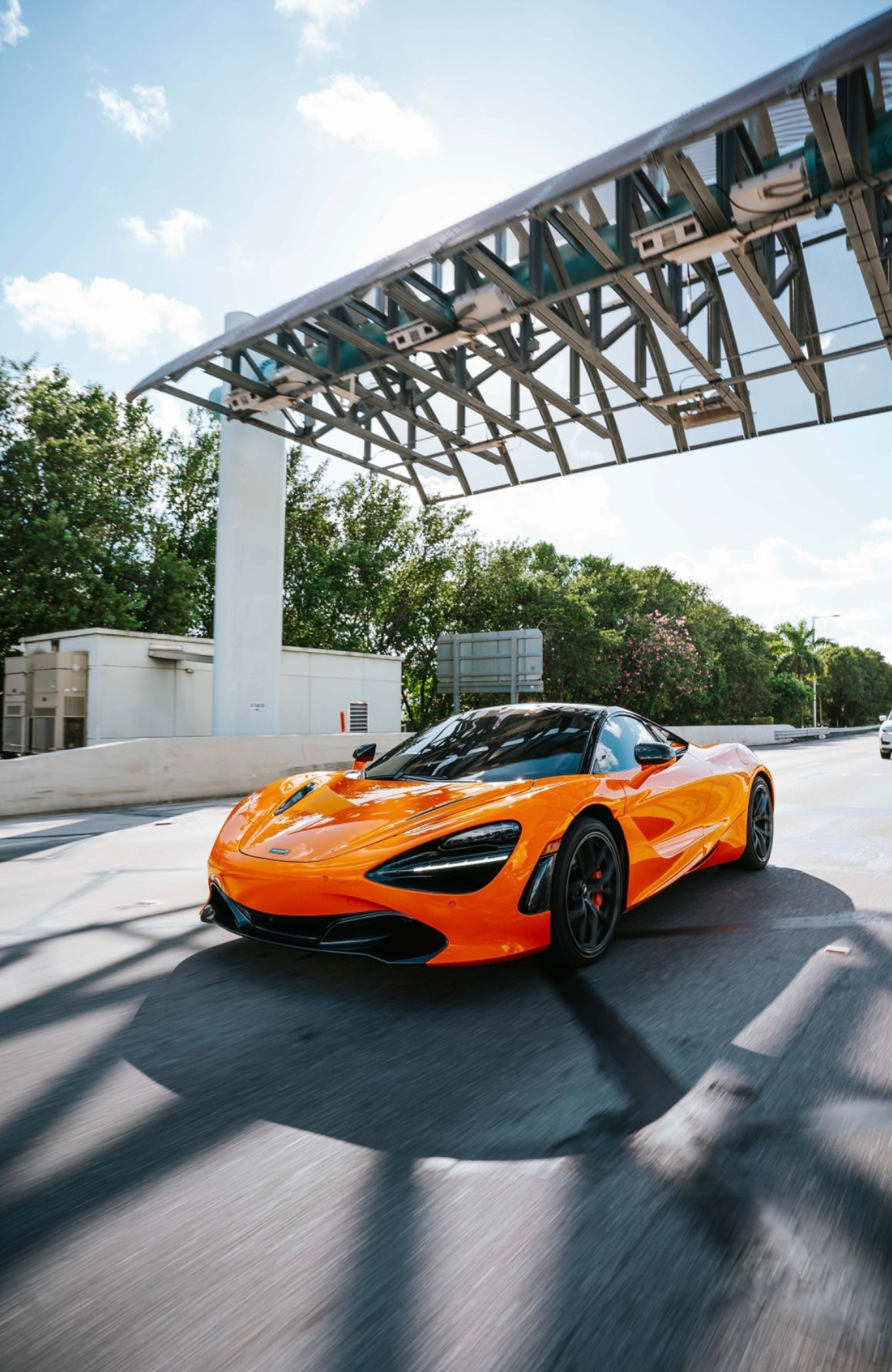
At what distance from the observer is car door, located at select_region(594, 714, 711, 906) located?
14.1 ft

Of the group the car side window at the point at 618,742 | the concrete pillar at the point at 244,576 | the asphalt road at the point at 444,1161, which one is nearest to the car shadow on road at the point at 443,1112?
the asphalt road at the point at 444,1161

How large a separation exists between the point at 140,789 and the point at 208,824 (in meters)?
3.23

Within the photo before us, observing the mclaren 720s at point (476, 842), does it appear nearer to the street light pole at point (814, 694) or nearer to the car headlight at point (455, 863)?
the car headlight at point (455, 863)

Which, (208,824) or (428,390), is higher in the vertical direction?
(428,390)

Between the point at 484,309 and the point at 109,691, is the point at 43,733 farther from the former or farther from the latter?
the point at 484,309

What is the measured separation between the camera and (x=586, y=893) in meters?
3.84

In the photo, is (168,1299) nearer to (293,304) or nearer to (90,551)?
(293,304)

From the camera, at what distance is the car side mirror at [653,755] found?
4535mm

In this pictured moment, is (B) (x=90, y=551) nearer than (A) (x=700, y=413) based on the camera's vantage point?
No

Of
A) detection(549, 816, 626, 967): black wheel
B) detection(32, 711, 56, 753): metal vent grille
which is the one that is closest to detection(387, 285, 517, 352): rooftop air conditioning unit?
detection(549, 816, 626, 967): black wheel

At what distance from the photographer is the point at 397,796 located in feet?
13.1

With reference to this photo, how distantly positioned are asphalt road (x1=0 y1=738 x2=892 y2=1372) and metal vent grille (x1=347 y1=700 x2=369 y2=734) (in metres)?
17.9

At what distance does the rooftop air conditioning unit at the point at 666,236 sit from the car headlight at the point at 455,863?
24.4 ft

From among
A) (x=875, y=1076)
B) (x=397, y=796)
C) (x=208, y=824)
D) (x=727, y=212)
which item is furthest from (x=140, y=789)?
(x=875, y=1076)
